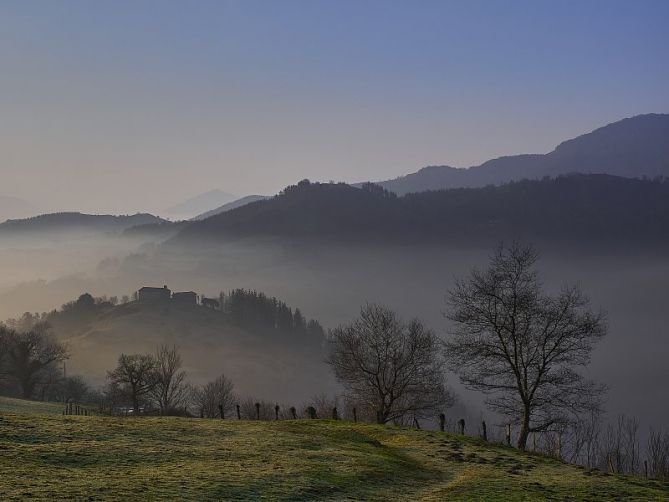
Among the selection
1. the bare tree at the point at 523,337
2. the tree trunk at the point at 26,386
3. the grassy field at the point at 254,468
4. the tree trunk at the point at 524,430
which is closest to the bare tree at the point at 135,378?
the tree trunk at the point at 26,386

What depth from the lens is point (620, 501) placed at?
29141 mm

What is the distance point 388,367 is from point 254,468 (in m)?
49.1

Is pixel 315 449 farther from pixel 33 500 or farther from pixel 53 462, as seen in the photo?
pixel 33 500

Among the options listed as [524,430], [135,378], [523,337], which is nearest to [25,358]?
[135,378]

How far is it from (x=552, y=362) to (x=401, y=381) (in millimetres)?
25964

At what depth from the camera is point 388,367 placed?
78.5 m

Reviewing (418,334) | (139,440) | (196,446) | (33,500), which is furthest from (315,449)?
(418,334)

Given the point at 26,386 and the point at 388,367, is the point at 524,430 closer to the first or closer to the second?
the point at 388,367

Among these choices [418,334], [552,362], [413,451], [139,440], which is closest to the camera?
[139,440]

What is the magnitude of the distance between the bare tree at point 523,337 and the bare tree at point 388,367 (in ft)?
63.7

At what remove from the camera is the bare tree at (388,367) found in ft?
252

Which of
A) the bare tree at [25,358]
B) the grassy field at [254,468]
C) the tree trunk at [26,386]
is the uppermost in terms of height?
the grassy field at [254,468]

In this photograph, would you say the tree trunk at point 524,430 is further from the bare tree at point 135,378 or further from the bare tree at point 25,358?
the bare tree at point 25,358

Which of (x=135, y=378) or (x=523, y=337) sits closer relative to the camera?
(x=523, y=337)
